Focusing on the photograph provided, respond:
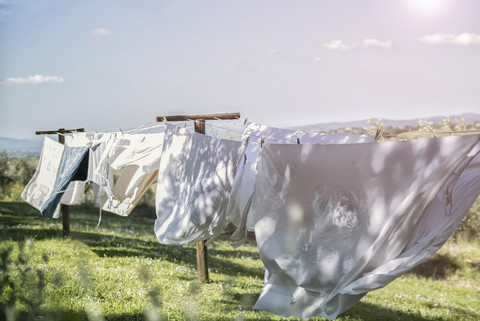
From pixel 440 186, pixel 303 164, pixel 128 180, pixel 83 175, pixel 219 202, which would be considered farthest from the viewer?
pixel 83 175

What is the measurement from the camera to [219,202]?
6.53 meters

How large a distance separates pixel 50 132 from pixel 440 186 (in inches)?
362

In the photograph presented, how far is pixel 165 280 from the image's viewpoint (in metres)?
9.00

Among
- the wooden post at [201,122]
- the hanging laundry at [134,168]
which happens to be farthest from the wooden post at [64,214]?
the wooden post at [201,122]

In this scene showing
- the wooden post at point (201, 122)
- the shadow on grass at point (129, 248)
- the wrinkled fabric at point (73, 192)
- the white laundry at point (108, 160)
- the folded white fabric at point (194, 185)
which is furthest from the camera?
the shadow on grass at point (129, 248)

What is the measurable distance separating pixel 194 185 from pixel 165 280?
9.64ft

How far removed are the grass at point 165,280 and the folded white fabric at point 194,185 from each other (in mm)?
729

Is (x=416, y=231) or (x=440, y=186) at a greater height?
(x=440, y=186)

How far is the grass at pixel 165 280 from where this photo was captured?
18.9ft

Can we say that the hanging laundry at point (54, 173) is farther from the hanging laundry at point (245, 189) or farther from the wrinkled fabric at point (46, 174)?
the hanging laundry at point (245, 189)

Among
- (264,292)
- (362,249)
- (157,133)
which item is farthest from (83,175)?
(362,249)

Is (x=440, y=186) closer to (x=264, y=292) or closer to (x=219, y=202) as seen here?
(x=264, y=292)

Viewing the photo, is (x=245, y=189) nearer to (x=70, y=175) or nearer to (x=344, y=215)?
(x=344, y=215)

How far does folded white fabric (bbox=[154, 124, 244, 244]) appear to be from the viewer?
6.46m
